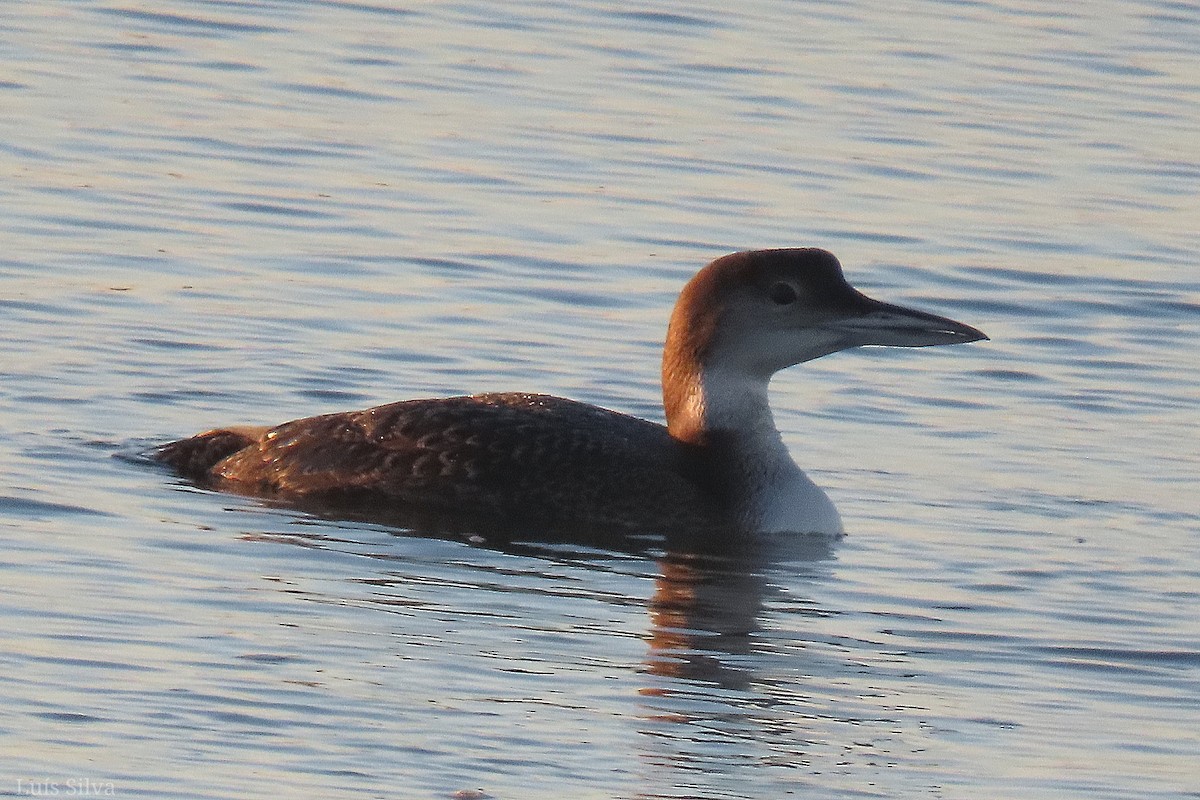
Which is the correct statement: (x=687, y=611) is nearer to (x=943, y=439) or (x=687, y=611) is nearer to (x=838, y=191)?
(x=943, y=439)

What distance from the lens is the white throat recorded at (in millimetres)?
8680

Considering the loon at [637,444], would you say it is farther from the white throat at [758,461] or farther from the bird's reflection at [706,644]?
the bird's reflection at [706,644]

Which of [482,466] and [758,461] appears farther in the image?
[758,461]

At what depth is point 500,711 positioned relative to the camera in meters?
6.41

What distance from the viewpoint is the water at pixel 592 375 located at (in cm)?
637

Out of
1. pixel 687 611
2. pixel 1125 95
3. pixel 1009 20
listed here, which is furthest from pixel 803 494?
pixel 1009 20

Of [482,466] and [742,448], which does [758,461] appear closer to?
[742,448]

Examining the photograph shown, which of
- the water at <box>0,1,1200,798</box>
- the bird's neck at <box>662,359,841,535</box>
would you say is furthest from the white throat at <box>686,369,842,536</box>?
the water at <box>0,1,1200,798</box>

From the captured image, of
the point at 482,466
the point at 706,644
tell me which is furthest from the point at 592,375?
the point at 706,644

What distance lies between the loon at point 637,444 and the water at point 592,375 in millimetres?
245

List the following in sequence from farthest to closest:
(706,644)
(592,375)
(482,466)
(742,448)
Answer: (592,375) → (742,448) → (482,466) → (706,644)

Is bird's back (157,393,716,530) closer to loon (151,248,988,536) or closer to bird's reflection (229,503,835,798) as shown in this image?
loon (151,248,988,536)

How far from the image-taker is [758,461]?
8.92 meters

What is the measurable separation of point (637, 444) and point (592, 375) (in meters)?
1.70
